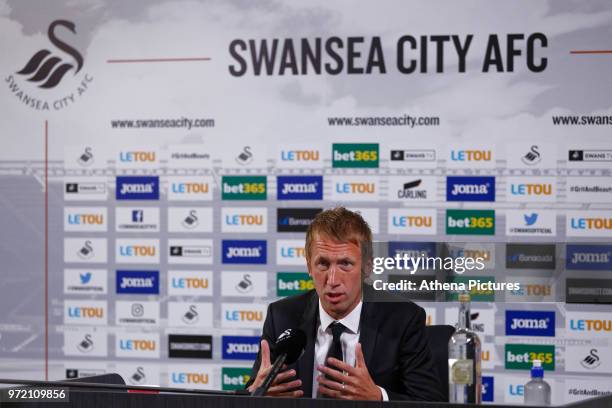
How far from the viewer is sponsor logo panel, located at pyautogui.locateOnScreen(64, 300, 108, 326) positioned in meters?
4.38

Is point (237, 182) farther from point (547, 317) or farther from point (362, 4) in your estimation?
point (547, 317)

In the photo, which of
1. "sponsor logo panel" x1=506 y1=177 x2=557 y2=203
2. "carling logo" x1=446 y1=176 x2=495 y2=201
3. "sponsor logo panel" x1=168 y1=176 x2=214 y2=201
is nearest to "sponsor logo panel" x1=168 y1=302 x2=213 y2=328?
"sponsor logo panel" x1=168 y1=176 x2=214 y2=201

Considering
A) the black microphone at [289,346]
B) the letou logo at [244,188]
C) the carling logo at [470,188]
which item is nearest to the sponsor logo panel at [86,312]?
the letou logo at [244,188]

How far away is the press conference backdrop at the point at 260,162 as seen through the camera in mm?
3979

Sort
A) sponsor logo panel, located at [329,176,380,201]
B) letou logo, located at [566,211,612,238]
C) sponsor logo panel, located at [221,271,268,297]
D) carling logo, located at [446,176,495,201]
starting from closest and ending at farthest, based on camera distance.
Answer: letou logo, located at [566,211,612,238] < carling logo, located at [446,176,495,201] < sponsor logo panel, located at [329,176,380,201] < sponsor logo panel, located at [221,271,268,297]

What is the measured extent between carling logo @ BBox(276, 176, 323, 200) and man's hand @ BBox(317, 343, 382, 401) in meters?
2.20

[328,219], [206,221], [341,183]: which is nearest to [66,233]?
[206,221]

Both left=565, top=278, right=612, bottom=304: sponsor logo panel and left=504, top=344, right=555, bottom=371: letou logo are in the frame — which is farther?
left=504, top=344, right=555, bottom=371: letou logo

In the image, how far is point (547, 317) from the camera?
13.1ft

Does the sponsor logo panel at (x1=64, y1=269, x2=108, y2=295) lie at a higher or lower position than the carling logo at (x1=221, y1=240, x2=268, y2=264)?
lower

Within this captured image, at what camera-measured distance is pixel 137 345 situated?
14.2ft

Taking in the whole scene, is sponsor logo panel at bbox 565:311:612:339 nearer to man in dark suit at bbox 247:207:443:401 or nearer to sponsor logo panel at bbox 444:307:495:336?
sponsor logo panel at bbox 444:307:495:336

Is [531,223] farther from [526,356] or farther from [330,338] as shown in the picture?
[330,338]

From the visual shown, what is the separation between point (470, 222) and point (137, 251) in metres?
1.84
